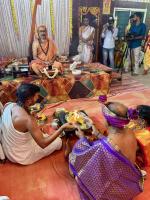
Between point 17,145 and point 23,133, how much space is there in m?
0.14

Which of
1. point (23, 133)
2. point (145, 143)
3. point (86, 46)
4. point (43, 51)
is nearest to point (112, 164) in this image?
point (145, 143)

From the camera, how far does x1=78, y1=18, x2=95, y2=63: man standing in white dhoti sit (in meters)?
4.77

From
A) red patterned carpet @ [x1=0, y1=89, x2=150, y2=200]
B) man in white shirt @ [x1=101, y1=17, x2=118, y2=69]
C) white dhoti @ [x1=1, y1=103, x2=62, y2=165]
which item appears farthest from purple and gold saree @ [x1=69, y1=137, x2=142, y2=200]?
man in white shirt @ [x1=101, y1=17, x2=118, y2=69]

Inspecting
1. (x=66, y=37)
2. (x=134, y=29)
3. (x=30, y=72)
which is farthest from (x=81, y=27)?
(x=30, y=72)

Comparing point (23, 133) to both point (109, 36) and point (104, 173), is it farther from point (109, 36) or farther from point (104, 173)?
point (109, 36)

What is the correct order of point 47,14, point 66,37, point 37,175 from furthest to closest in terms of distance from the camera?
1. point 66,37
2. point 47,14
3. point 37,175

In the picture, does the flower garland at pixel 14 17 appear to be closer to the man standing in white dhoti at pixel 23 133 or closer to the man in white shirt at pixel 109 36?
the man in white shirt at pixel 109 36

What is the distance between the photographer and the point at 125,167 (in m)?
1.22

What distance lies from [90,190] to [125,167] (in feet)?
0.98

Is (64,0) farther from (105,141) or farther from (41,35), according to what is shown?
(105,141)

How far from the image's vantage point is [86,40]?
189 inches

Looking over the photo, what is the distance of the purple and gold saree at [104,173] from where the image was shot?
1206 mm

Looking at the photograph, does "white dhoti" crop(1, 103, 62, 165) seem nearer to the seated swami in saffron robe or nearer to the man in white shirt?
the seated swami in saffron robe

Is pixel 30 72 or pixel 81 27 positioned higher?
pixel 81 27
